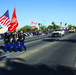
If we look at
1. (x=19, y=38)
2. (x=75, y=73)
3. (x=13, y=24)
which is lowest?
(x=75, y=73)

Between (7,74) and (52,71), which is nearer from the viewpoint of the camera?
(7,74)

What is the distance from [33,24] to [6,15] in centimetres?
8775

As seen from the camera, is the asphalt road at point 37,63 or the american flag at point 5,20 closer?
the asphalt road at point 37,63

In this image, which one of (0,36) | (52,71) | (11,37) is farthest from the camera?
(0,36)

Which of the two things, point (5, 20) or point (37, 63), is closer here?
point (37, 63)

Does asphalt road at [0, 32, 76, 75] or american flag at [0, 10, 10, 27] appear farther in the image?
american flag at [0, 10, 10, 27]

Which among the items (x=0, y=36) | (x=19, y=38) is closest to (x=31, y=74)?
(x=19, y=38)

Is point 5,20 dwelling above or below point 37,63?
above

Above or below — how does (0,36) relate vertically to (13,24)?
below

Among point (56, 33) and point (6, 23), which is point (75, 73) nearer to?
point (6, 23)

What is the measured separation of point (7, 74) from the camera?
599 cm

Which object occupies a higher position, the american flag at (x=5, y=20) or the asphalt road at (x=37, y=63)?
the american flag at (x=5, y=20)

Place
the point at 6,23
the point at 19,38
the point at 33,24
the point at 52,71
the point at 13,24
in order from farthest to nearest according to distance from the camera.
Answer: the point at 33,24 → the point at 13,24 → the point at 6,23 → the point at 19,38 → the point at 52,71

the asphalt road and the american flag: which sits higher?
the american flag
